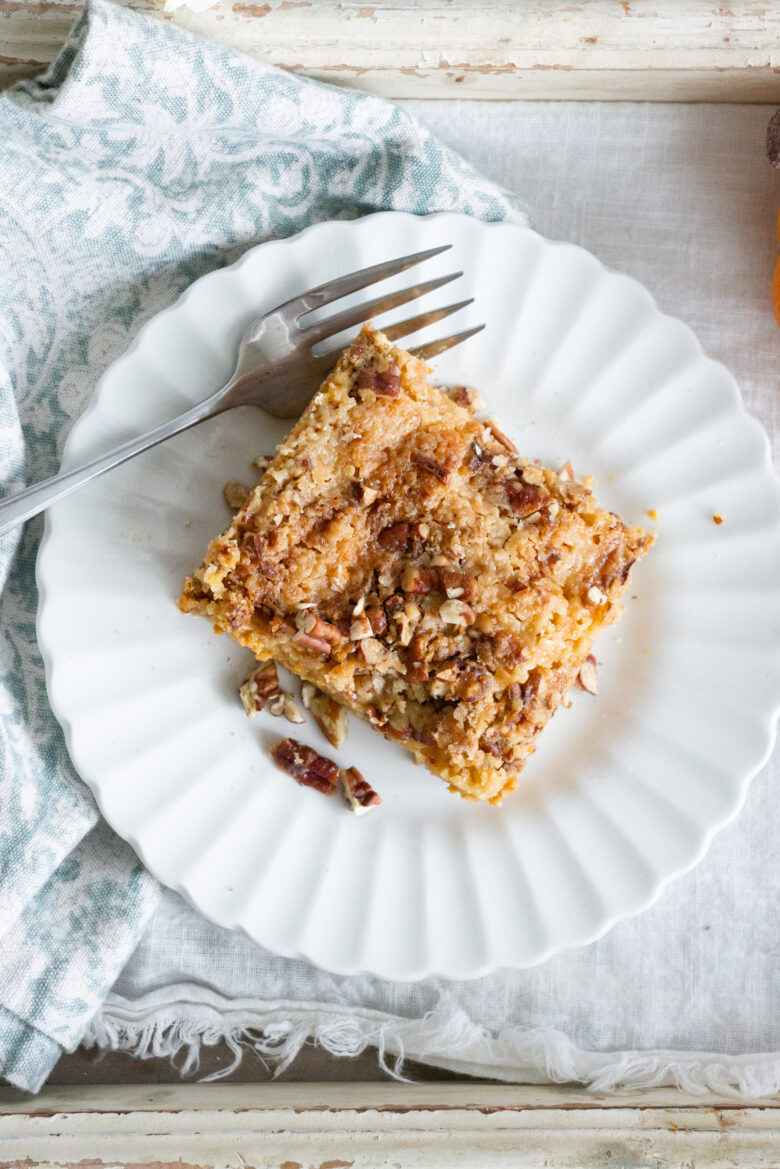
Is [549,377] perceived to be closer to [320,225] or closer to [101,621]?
[320,225]

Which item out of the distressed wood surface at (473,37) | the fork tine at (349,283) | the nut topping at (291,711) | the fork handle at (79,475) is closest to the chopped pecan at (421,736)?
the nut topping at (291,711)

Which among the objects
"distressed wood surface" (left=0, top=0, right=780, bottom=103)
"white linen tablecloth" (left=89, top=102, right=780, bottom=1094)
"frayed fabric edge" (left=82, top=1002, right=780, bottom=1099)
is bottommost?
"frayed fabric edge" (left=82, top=1002, right=780, bottom=1099)

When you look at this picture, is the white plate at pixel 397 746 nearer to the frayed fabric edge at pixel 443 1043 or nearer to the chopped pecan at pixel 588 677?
the chopped pecan at pixel 588 677

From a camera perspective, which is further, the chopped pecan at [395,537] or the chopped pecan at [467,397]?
the chopped pecan at [467,397]

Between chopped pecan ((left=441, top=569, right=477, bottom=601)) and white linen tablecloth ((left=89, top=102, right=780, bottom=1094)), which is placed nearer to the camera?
chopped pecan ((left=441, top=569, right=477, bottom=601))

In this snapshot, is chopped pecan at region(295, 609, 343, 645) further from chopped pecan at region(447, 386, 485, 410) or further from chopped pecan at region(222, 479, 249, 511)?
chopped pecan at region(447, 386, 485, 410)

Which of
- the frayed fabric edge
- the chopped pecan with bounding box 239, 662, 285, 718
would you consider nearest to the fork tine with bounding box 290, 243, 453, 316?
the chopped pecan with bounding box 239, 662, 285, 718
